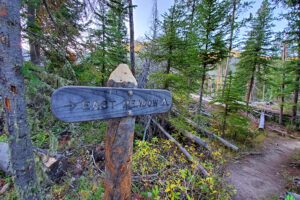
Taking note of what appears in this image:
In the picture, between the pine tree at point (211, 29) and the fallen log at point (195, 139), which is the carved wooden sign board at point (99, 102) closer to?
the fallen log at point (195, 139)

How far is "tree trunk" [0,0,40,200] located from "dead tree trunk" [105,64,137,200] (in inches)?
65.0

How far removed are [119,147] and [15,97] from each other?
6.19ft

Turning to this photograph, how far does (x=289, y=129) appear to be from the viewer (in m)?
9.99

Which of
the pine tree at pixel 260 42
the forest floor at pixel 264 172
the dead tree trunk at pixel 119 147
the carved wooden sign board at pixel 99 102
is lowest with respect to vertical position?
the forest floor at pixel 264 172

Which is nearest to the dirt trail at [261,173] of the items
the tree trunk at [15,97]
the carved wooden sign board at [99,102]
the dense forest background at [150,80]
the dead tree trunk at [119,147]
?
the dense forest background at [150,80]

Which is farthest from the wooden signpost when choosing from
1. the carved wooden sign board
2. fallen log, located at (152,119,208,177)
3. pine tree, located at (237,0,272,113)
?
pine tree, located at (237,0,272,113)

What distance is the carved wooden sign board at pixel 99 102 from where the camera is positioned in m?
0.93

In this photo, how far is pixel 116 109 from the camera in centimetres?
124

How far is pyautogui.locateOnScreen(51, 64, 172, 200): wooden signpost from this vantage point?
100 centimetres

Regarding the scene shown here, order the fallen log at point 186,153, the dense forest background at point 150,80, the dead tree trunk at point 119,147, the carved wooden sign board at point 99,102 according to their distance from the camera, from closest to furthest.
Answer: the carved wooden sign board at point 99,102, the dead tree trunk at point 119,147, the dense forest background at point 150,80, the fallen log at point 186,153

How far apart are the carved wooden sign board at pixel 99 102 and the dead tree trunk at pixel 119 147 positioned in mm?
150

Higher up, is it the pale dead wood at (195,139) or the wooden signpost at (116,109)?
the wooden signpost at (116,109)

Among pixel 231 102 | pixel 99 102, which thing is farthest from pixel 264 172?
pixel 99 102

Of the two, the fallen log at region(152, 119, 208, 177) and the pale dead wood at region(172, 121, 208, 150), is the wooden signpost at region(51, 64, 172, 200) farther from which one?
the pale dead wood at region(172, 121, 208, 150)
